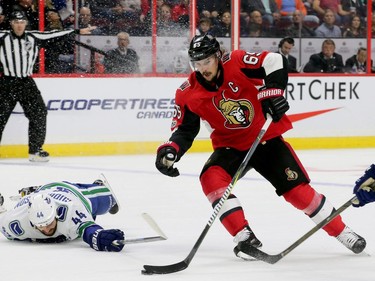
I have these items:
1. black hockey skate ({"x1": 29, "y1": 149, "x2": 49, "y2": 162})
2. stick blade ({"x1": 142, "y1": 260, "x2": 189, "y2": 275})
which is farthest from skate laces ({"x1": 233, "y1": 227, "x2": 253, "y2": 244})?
black hockey skate ({"x1": 29, "y1": 149, "x2": 49, "y2": 162})

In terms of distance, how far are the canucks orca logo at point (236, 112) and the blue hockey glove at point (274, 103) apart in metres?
0.17

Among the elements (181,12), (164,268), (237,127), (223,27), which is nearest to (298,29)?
(223,27)

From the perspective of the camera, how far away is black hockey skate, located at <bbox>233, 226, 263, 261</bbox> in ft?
13.1

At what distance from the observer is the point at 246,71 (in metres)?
4.25

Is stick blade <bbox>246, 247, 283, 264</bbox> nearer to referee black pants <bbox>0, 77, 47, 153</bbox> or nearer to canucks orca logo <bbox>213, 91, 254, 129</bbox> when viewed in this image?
canucks orca logo <bbox>213, 91, 254, 129</bbox>

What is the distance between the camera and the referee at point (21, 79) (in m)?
8.77

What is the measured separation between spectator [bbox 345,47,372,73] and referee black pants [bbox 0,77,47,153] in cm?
336

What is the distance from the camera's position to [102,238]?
13.8 ft

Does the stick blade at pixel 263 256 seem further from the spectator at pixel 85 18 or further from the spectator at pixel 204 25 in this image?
the spectator at pixel 204 25

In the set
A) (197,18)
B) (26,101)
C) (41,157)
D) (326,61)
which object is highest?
(197,18)

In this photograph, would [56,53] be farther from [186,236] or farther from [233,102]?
[233,102]

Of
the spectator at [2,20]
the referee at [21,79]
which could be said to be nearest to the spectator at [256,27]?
the referee at [21,79]

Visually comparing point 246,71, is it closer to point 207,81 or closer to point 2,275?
point 207,81

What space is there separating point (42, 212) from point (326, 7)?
22.3 feet
